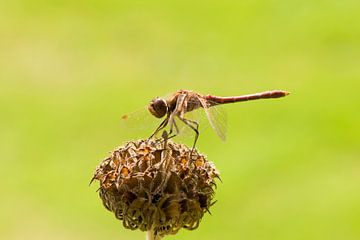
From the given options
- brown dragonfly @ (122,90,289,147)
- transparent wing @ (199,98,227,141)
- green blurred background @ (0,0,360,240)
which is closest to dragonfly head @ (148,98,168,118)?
brown dragonfly @ (122,90,289,147)

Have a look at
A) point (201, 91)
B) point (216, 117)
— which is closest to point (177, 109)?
point (216, 117)

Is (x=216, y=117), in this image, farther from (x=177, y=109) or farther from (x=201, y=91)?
(x=201, y=91)

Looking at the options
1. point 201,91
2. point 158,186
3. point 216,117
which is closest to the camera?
point 158,186

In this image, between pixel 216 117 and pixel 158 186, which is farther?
pixel 216 117

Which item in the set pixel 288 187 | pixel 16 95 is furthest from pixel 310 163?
pixel 16 95

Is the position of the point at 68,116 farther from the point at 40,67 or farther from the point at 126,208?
the point at 126,208

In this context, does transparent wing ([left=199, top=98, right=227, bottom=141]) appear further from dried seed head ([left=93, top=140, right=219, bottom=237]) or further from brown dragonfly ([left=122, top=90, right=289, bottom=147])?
dried seed head ([left=93, top=140, right=219, bottom=237])

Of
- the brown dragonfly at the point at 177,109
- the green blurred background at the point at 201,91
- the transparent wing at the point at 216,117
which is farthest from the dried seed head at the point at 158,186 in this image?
the green blurred background at the point at 201,91
